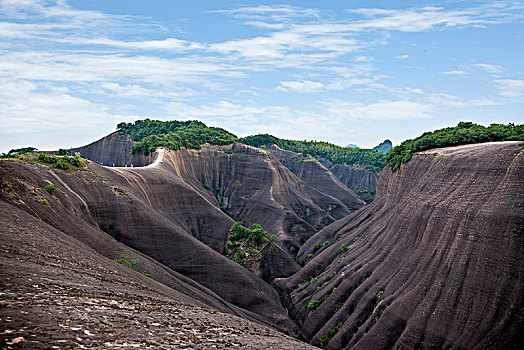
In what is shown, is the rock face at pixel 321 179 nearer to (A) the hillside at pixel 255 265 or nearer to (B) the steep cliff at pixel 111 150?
(A) the hillside at pixel 255 265

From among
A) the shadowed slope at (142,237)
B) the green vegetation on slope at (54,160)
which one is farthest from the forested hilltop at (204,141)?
the green vegetation on slope at (54,160)

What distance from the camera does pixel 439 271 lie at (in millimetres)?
30453

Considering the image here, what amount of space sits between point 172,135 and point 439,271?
7848 cm

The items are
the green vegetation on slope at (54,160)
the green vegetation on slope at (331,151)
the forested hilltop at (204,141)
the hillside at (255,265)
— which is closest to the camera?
the hillside at (255,265)

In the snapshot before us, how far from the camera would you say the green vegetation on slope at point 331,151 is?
449ft

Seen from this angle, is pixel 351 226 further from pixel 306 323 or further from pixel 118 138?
pixel 118 138

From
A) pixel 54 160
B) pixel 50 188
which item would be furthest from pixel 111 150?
pixel 50 188

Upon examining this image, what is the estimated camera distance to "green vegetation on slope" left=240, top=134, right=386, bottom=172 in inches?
5384

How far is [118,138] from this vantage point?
111625 mm

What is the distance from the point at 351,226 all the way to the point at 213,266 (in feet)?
80.2

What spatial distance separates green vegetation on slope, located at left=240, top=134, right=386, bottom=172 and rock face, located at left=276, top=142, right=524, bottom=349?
90.6m

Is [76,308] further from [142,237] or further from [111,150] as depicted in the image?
[111,150]

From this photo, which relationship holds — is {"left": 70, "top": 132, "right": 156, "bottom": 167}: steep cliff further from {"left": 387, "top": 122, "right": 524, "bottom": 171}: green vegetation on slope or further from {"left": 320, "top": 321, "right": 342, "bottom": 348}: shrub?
{"left": 320, "top": 321, "right": 342, "bottom": 348}: shrub

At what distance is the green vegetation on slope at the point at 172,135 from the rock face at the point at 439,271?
54685 mm
